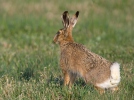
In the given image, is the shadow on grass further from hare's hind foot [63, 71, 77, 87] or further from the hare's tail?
the hare's tail

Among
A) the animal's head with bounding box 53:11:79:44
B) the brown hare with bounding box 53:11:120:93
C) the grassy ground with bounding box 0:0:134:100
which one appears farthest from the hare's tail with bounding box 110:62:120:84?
the animal's head with bounding box 53:11:79:44

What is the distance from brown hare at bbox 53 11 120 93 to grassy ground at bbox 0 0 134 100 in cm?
17

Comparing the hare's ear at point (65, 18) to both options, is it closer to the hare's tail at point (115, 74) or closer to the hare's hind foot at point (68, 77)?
the hare's hind foot at point (68, 77)

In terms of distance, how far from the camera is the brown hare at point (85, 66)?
21.7ft

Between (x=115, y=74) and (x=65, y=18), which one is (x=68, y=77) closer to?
(x=115, y=74)

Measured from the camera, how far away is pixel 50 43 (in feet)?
40.0

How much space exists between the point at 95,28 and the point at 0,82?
299 inches

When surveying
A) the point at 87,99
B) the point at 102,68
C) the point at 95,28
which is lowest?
the point at 87,99

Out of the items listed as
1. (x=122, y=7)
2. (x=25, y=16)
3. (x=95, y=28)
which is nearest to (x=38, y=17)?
(x=25, y=16)

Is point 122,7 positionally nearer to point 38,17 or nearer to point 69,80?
point 38,17

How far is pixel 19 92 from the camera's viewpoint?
22.5 feet

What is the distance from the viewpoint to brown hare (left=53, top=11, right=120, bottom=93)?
6.60 metres

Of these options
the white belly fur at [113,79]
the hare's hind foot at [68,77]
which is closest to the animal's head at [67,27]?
the hare's hind foot at [68,77]

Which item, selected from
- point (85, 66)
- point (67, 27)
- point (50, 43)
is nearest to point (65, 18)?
point (67, 27)
